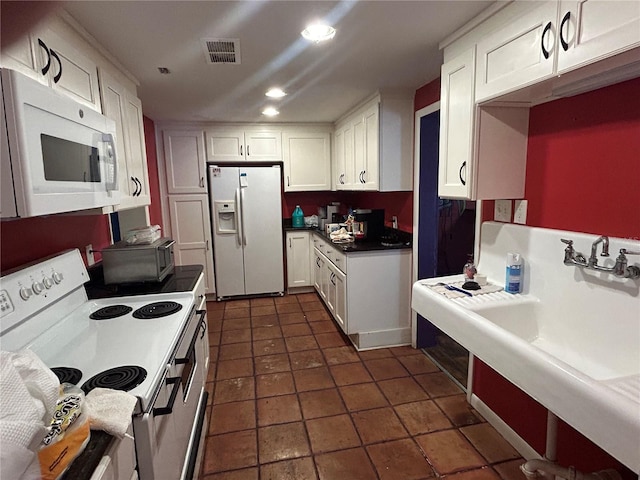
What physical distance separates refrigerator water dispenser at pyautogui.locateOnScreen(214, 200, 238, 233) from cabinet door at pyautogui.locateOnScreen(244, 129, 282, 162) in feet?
2.00

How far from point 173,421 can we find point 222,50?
1.86m

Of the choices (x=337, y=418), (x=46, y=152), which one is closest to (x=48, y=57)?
(x=46, y=152)

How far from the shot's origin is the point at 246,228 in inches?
164

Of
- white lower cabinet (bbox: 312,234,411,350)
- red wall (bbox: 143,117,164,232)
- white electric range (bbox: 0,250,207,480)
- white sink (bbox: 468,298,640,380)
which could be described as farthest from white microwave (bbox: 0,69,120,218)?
red wall (bbox: 143,117,164,232)

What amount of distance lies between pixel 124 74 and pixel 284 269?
286 centimetres

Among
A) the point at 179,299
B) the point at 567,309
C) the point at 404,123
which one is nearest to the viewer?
the point at 567,309

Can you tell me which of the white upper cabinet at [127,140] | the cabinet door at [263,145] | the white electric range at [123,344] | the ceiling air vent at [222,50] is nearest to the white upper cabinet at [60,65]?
the white upper cabinet at [127,140]

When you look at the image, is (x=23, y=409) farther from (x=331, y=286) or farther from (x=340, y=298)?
(x=331, y=286)

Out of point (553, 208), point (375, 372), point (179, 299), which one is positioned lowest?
point (375, 372)

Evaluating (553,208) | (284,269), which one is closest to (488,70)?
(553,208)

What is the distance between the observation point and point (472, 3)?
4.86ft

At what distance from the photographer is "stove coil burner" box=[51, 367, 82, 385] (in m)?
1.09

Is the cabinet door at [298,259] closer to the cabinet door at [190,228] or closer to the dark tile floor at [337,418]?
the cabinet door at [190,228]

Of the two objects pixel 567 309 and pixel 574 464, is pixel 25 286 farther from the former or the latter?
pixel 574 464
